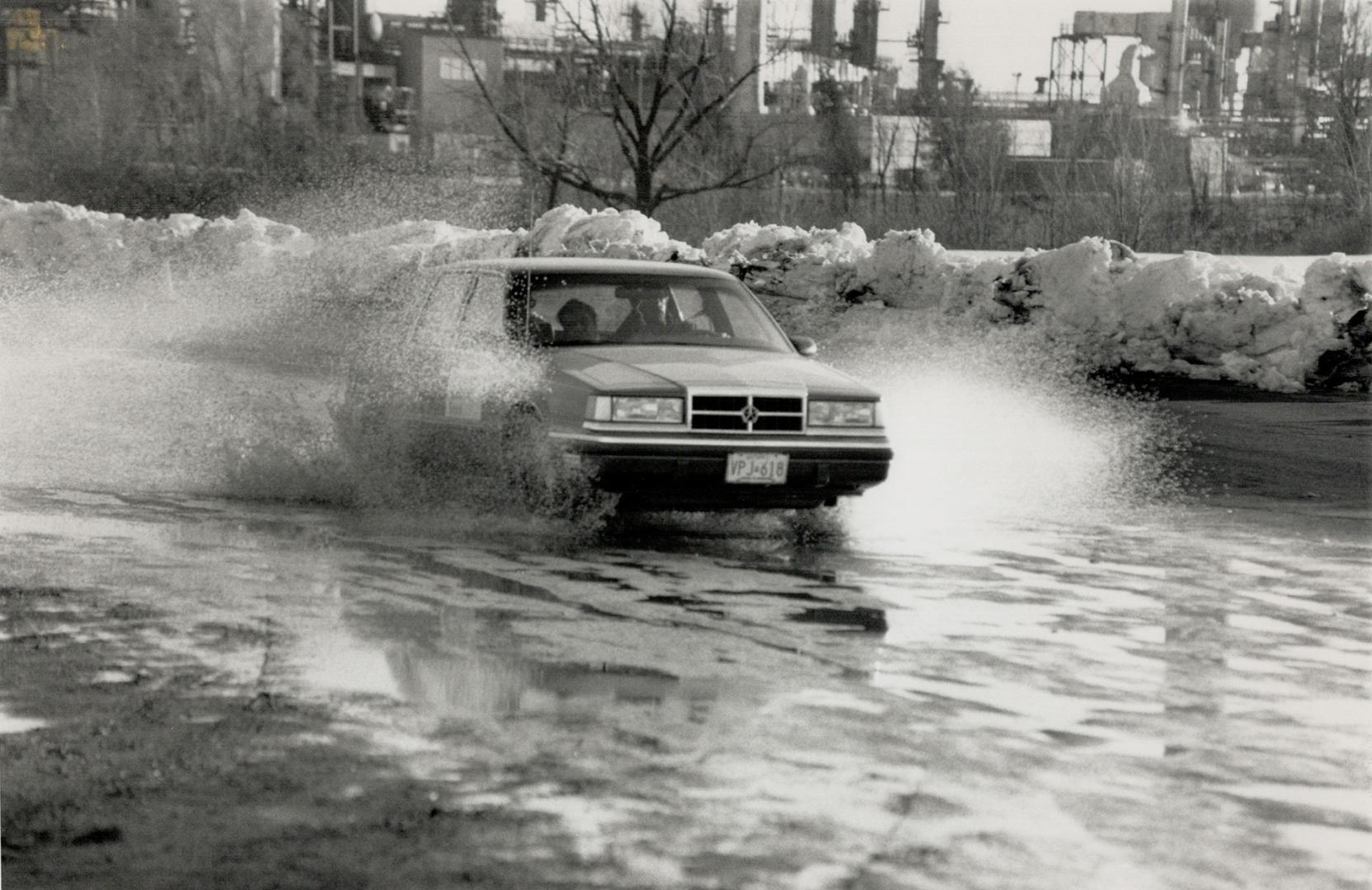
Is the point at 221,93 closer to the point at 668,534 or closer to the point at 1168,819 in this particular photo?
the point at 668,534

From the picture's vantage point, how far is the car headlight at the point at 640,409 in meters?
8.92

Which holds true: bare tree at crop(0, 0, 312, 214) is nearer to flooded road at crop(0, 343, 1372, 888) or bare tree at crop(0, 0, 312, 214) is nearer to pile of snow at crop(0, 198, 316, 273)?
pile of snow at crop(0, 198, 316, 273)

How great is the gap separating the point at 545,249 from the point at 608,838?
2111 cm

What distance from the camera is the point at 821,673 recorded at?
6.34m

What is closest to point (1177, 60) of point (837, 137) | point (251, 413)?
point (837, 137)

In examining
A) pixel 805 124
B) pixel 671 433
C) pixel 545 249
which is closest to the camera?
pixel 671 433

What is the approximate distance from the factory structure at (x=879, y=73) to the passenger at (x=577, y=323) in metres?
49.9

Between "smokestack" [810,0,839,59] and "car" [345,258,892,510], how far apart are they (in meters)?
61.8

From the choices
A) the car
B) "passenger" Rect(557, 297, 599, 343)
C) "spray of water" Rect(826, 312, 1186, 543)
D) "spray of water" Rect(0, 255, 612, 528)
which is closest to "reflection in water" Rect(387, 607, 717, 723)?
the car

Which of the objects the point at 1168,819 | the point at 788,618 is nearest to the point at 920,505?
the point at 788,618

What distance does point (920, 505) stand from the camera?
10883 mm

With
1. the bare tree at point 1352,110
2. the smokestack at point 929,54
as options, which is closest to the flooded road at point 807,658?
the bare tree at point 1352,110

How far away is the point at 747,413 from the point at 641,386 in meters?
0.51

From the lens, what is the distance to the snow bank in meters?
17.5
